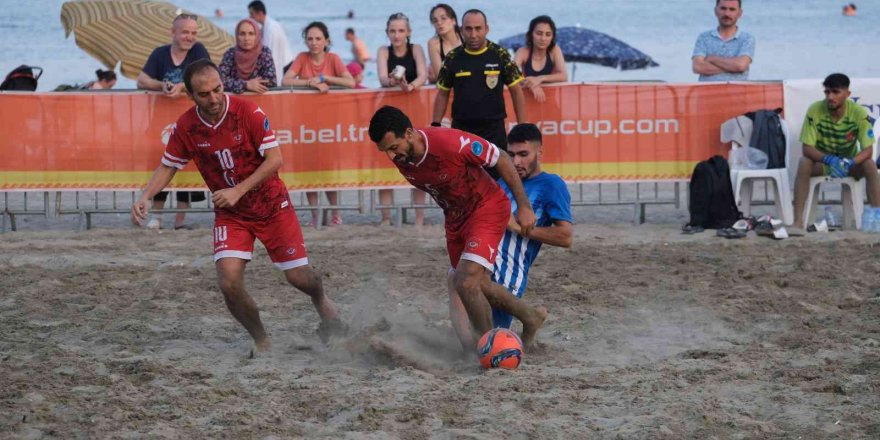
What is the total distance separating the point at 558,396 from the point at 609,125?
655 cm

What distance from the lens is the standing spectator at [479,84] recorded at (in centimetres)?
1028

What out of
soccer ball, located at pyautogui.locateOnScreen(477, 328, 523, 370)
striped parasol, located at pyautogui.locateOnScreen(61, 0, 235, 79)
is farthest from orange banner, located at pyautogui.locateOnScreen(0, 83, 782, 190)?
soccer ball, located at pyautogui.locateOnScreen(477, 328, 523, 370)

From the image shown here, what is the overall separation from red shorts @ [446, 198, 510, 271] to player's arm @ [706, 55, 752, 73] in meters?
6.22

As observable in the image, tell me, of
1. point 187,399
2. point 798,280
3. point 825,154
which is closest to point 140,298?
point 187,399

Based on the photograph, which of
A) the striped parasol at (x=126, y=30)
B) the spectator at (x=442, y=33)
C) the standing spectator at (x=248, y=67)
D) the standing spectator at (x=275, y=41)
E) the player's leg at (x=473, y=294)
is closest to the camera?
the player's leg at (x=473, y=294)

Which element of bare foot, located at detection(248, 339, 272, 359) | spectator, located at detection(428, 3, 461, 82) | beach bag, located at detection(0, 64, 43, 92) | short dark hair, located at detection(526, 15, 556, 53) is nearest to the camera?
bare foot, located at detection(248, 339, 272, 359)

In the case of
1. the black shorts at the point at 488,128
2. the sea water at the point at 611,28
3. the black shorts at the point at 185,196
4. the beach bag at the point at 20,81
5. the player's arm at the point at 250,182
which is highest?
the sea water at the point at 611,28

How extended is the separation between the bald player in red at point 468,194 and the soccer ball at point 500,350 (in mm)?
253

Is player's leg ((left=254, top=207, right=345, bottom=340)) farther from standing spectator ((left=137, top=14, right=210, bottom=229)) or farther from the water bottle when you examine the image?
the water bottle

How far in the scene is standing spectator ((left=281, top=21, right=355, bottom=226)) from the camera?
471 inches

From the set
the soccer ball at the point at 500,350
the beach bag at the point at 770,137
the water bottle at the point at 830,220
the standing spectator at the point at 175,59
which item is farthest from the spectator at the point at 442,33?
the soccer ball at the point at 500,350

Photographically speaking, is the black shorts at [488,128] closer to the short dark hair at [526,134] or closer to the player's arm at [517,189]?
the short dark hair at [526,134]

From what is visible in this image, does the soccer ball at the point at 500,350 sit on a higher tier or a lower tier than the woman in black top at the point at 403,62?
lower

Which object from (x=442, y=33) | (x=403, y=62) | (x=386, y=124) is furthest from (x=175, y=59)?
(x=386, y=124)
